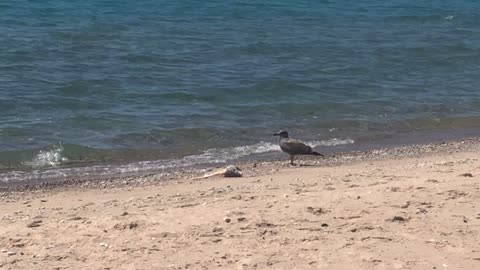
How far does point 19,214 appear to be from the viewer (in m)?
9.54

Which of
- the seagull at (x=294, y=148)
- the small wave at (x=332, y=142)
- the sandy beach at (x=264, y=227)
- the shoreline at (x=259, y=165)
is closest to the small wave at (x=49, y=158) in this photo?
the shoreline at (x=259, y=165)

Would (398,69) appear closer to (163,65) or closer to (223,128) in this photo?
(163,65)

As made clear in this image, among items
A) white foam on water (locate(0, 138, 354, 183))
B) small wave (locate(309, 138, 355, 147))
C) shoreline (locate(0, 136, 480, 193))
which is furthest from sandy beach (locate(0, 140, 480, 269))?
small wave (locate(309, 138, 355, 147))

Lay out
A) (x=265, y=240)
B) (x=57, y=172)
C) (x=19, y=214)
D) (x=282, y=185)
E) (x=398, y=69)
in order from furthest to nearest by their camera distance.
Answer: (x=398, y=69) → (x=57, y=172) → (x=282, y=185) → (x=19, y=214) → (x=265, y=240)

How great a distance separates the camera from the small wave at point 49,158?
1314cm

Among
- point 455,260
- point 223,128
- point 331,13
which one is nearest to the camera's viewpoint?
point 455,260

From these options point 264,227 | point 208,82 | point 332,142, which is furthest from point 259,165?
point 208,82

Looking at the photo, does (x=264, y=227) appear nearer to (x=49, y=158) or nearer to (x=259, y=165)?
(x=259, y=165)

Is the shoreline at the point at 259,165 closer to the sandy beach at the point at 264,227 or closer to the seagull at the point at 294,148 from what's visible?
the seagull at the point at 294,148

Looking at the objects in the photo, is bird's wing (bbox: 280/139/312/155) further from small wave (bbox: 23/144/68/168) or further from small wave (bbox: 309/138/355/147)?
small wave (bbox: 23/144/68/168)

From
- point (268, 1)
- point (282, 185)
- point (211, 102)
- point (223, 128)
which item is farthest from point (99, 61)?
point (268, 1)

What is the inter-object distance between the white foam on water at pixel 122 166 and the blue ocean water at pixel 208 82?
0.05 m

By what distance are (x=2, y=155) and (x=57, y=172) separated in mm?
1021

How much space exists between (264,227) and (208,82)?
1121cm
